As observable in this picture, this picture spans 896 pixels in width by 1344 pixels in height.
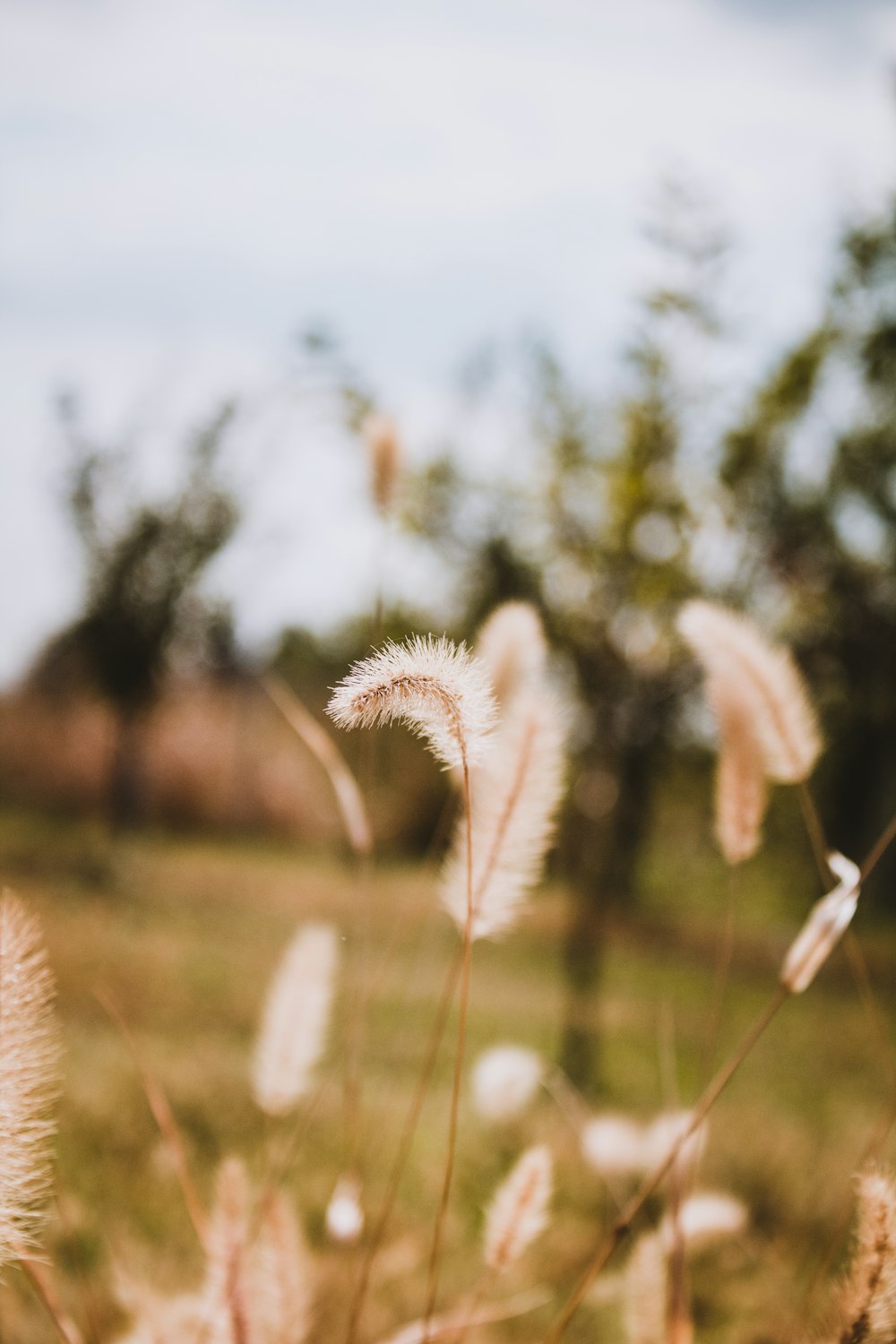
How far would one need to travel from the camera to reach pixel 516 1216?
77 cm

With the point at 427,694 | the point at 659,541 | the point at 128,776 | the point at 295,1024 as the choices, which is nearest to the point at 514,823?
the point at 427,694

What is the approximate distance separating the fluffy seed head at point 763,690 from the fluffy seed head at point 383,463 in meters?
0.34

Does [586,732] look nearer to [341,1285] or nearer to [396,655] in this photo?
[341,1285]

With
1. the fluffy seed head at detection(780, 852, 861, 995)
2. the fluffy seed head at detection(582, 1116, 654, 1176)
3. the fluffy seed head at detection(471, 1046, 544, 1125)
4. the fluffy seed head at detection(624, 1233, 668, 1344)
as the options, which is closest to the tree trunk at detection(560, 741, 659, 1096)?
the fluffy seed head at detection(582, 1116, 654, 1176)

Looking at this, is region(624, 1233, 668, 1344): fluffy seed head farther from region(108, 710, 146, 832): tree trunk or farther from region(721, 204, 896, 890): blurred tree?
region(108, 710, 146, 832): tree trunk

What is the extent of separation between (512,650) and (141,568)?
549 cm

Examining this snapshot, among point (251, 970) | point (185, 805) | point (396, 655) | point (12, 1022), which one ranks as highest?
point (396, 655)

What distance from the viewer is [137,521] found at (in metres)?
6.02

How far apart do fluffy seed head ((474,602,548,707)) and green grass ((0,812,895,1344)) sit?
0.82 feet

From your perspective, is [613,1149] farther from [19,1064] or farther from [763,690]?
[19,1064]

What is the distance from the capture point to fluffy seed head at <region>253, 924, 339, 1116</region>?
94 centimetres

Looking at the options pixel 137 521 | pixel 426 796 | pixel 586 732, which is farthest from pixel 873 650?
pixel 426 796

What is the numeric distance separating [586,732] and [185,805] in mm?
8130

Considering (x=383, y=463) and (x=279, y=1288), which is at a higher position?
(x=383, y=463)
